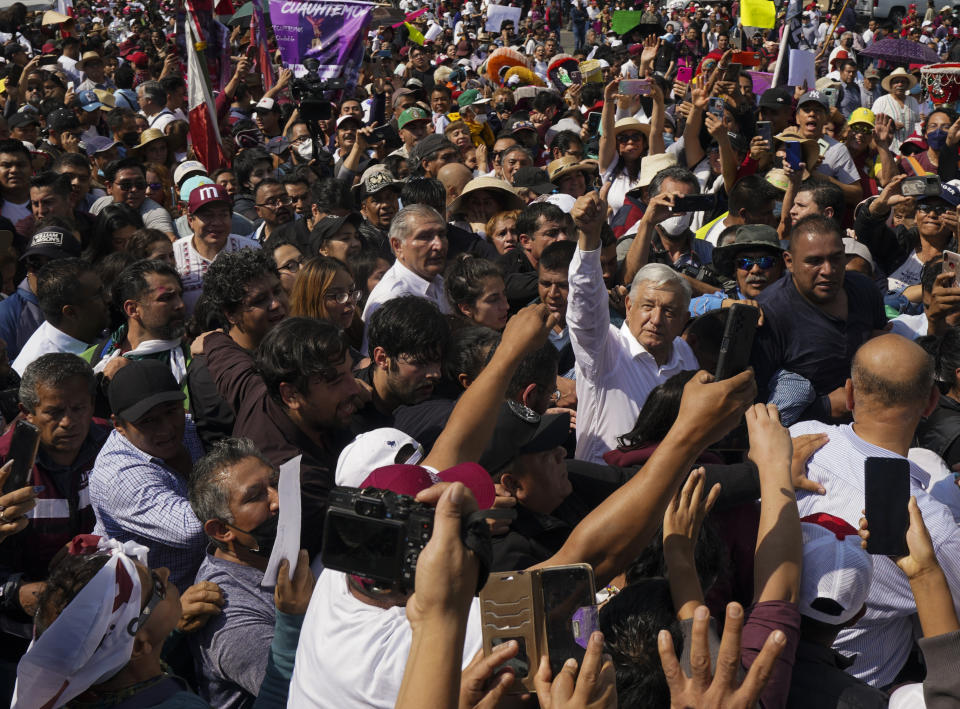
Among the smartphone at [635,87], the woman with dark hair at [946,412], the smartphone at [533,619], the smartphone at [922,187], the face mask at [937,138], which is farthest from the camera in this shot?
the face mask at [937,138]

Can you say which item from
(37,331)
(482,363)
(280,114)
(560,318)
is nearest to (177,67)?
(280,114)

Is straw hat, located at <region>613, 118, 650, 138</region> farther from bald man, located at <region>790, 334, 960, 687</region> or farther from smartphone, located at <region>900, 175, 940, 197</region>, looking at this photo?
bald man, located at <region>790, 334, 960, 687</region>

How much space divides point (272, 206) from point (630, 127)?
2.68 metres

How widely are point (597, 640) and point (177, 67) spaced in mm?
12409

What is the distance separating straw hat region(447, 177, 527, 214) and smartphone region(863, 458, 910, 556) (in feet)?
14.4

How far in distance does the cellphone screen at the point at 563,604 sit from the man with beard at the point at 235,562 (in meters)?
1.14

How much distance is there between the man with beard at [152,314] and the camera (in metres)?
4.15

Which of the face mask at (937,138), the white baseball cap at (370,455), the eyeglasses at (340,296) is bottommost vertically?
the face mask at (937,138)

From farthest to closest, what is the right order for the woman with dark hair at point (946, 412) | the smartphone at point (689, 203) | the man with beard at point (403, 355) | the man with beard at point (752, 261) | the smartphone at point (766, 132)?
the smartphone at point (766, 132), the smartphone at point (689, 203), the man with beard at point (752, 261), the woman with dark hair at point (946, 412), the man with beard at point (403, 355)

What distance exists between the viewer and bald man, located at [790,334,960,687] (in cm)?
264

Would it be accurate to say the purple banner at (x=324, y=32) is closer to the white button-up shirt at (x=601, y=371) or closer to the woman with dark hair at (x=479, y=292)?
the woman with dark hair at (x=479, y=292)

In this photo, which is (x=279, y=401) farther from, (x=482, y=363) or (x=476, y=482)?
(x=476, y=482)

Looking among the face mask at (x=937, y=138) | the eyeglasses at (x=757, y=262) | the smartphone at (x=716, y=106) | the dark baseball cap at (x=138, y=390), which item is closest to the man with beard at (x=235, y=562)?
the dark baseball cap at (x=138, y=390)

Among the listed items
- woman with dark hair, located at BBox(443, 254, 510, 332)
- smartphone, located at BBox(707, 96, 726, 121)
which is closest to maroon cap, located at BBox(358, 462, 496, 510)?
woman with dark hair, located at BBox(443, 254, 510, 332)
